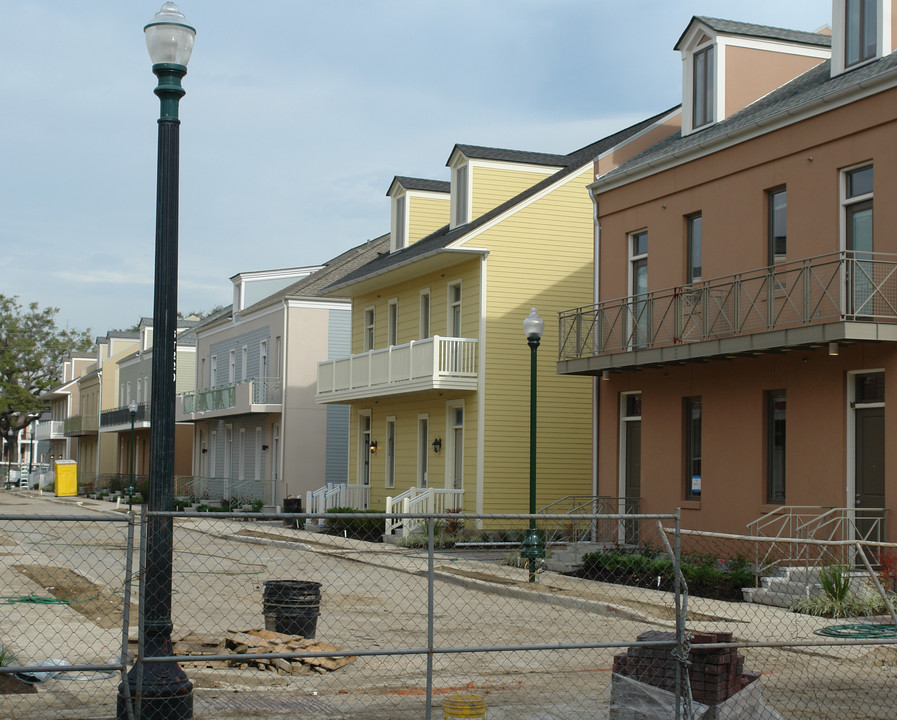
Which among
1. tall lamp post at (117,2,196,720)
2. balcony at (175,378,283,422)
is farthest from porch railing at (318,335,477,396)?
tall lamp post at (117,2,196,720)

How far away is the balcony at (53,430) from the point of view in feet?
273

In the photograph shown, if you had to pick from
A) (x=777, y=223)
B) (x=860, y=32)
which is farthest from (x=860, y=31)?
(x=777, y=223)

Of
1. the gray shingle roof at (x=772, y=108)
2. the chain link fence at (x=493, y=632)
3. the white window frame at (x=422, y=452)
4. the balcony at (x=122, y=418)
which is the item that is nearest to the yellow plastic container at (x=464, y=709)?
the chain link fence at (x=493, y=632)

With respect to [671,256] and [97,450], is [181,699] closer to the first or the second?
[671,256]

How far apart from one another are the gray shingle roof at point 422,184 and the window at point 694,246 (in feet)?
45.1

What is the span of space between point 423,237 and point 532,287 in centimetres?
628

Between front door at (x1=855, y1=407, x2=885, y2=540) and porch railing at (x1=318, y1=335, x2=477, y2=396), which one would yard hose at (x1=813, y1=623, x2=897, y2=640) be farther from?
porch railing at (x1=318, y1=335, x2=477, y2=396)

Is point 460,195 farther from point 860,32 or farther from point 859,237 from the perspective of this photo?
point 859,237

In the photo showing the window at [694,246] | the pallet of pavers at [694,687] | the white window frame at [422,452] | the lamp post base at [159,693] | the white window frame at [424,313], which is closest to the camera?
the lamp post base at [159,693]

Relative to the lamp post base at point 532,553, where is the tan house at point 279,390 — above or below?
above

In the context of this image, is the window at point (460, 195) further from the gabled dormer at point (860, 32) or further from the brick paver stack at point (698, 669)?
the brick paver stack at point (698, 669)

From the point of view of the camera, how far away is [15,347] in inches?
2817

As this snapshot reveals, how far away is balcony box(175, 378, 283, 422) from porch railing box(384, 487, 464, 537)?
11635 mm

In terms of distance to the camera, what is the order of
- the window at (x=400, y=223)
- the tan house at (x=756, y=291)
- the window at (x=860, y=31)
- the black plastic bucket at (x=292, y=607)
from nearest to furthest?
1. the black plastic bucket at (x=292, y=607)
2. the tan house at (x=756, y=291)
3. the window at (x=860, y=31)
4. the window at (x=400, y=223)
